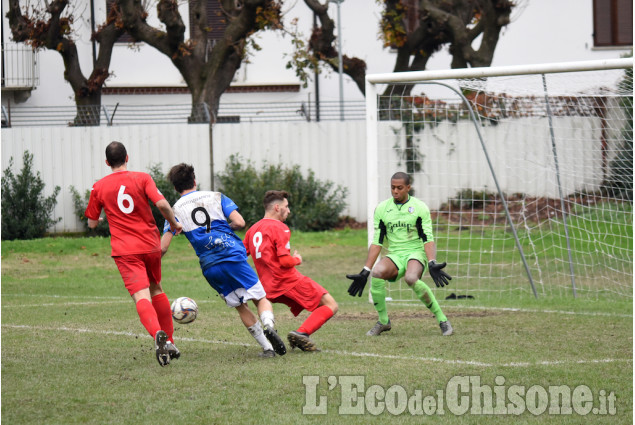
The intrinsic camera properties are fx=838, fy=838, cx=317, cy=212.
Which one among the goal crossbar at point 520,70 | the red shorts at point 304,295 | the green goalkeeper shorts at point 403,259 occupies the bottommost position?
the red shorts at point 304,295

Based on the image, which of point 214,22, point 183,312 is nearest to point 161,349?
point 183,312

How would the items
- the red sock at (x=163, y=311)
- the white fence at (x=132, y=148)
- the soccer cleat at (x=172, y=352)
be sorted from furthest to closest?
the white fence at (x=132, y=148)
the red sock at (x=163, y=311)
the soccer cleat at (x=172, y=352)

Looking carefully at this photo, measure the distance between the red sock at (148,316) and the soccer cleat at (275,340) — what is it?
2.90 feet

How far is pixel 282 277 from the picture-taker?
7.16 meters

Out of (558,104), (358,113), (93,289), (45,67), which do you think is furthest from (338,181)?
(45,67)

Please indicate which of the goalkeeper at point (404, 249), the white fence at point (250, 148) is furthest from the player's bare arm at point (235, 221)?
the white fence at point (250, 148)

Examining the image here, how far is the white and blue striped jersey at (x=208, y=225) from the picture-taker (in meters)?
6.91

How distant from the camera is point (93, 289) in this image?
12734 mm

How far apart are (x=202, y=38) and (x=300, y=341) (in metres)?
15.9

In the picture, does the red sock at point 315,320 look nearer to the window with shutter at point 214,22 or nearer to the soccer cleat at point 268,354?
the soccer cleat at point 268,354

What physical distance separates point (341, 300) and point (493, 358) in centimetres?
490

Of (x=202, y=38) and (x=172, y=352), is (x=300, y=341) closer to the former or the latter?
(x=172, y=352)

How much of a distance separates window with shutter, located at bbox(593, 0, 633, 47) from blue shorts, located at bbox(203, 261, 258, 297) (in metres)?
25.0

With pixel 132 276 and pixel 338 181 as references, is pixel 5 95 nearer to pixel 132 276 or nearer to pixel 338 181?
pixel 338 181
